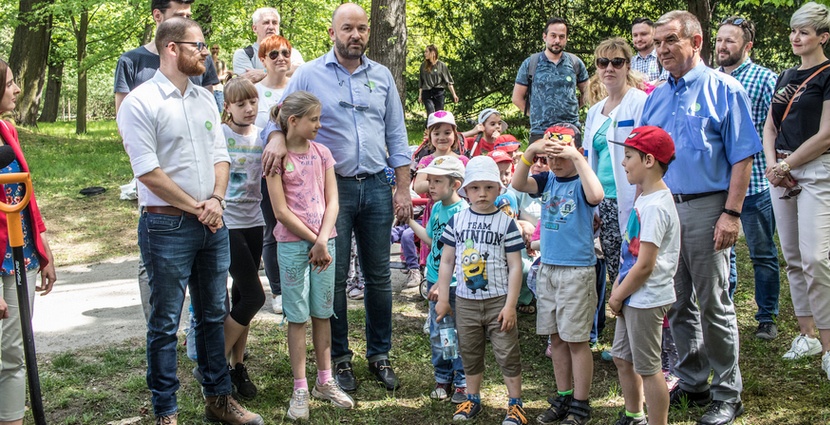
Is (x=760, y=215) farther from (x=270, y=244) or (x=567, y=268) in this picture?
(x=270, y=244)

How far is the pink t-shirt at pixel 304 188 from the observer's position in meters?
4.45

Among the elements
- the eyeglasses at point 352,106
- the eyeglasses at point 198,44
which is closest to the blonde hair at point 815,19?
A: the eyeglasses at point 352,106

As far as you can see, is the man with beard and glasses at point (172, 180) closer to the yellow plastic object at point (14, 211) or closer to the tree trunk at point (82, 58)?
the yellow plastic object at point (14, 211)

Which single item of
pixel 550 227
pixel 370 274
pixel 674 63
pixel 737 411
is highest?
pixel 674 63

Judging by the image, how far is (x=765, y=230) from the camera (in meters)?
5.53

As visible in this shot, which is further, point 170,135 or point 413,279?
point 413,279

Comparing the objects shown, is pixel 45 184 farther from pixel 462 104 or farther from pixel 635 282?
pixel 635 282

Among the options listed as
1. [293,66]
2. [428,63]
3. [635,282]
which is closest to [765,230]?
A: [635,282]

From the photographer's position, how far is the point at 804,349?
5.01 m

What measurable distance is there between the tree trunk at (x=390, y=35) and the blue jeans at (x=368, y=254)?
457cm

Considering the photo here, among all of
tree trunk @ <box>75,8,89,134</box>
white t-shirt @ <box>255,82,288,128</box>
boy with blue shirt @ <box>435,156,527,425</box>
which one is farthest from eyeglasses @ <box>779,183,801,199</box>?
tree trunk @ <box>75,8,89,134</box>

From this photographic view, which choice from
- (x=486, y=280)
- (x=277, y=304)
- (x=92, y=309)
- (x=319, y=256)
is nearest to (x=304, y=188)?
(x=319, y=256)

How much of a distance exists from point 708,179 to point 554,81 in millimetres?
3442

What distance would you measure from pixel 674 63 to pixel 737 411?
1.97m
